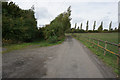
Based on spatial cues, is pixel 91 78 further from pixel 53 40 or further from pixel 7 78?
pixel 53 40

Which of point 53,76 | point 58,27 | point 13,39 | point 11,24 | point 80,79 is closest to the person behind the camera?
point 80,79

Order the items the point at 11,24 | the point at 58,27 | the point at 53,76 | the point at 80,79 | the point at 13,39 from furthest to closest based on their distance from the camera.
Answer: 1. the point at 58,27
2. the point at 13,39
3. the point at 11,24
4. the point at 53,76
5. the point at 80,79

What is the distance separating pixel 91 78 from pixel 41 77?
196 centimetres

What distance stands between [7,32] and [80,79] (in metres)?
16.4

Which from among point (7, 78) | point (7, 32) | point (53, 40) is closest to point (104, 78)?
point (7, 78)

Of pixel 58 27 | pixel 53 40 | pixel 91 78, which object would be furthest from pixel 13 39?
pixel 91 78

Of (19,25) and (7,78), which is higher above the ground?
(19,25)

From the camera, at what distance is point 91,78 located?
274 centimetres

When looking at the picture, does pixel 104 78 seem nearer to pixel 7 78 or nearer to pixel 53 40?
pixel 7 78

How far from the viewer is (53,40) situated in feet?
44.8

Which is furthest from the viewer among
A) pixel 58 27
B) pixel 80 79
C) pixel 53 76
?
pixel 58 27

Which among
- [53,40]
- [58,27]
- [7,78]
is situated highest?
[58,27]

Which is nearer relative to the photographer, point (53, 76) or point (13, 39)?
point (53, 76)

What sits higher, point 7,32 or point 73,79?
point 7,32
